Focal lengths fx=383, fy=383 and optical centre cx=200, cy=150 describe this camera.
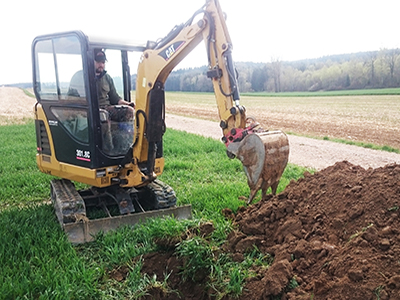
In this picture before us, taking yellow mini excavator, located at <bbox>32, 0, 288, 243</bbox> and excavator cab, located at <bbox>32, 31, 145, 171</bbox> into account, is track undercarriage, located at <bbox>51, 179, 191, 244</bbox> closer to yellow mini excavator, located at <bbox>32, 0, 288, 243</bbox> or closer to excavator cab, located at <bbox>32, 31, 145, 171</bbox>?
yellow mini excavator, located at <bbox>32, 0, 288, 243</bbox>

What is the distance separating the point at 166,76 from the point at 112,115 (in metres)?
1.15

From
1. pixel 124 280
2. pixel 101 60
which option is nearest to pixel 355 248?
pixel 124 280

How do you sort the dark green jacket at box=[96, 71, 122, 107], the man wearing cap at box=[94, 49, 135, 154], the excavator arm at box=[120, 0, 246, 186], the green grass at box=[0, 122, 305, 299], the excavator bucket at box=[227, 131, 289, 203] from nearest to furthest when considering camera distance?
the green grass at box=[0, 122, 305, 299] < the excavator bucket at box=[227, 131, 289, 203] < the excavator arm at box=[120, 0, 246, 186] < the man wearing cap at box=[94, 49, 135, 154] < the dark green jacket at box=[96, 71, 122, 107]

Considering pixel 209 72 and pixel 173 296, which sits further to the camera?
pixel 209 72

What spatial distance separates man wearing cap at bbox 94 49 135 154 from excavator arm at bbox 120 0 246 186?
0.27m

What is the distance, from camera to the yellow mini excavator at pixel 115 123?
4668mm

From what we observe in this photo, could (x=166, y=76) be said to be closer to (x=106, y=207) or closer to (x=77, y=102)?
(x=77, y=102)

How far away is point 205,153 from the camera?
11.3 meters

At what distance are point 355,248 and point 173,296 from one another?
6.03 feet

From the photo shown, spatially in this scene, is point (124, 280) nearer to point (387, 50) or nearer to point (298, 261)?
point (298, 261)

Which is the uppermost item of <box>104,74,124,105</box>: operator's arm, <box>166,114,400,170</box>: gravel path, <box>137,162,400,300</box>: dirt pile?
<box>104,74,124,105</box>: operator's arm

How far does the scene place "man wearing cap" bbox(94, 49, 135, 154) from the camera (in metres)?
5.75

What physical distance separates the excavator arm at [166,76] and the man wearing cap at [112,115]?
27cm

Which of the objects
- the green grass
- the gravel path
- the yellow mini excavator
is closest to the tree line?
the gravel path
